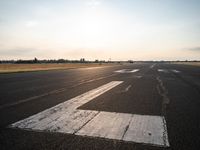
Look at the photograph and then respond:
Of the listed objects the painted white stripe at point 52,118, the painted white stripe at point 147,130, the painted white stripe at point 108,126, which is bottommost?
the painted white stripe at point 147,130

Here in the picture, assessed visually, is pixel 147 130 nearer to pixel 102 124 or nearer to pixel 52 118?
pixel 102 124

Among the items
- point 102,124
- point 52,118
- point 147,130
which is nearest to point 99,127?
point 102,124

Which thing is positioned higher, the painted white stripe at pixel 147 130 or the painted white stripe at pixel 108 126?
the painted white stripe at pixel 108 126

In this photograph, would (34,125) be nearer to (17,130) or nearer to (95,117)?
(17,130)

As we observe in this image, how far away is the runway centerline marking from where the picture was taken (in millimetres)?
3316

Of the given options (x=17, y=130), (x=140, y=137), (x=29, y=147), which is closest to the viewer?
(x=29, y=147)

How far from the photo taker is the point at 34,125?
3791 mm

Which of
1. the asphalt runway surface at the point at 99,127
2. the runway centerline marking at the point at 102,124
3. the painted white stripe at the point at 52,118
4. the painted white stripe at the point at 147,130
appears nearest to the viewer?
the asphalt runway surface at the point at 99,127

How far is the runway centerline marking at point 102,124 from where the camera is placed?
10.9ft

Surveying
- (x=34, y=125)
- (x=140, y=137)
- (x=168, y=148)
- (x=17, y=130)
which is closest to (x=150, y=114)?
(x=140, y=137)

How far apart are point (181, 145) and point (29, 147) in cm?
234

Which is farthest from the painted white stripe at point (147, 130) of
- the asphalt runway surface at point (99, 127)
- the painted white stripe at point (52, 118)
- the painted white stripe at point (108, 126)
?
the painted white stripe at point (52, 118)

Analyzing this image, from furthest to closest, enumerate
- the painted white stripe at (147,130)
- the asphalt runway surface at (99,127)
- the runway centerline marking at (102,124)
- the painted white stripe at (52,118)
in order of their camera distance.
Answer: the painted white stripe at (52,118) → the runway centerline marking at (102,124) → the painted white stripe at (147,130) → the asphalt runway surface at (99,127)

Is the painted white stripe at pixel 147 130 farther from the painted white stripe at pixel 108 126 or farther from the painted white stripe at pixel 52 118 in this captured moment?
the painted white stripe at pixel 52 118
